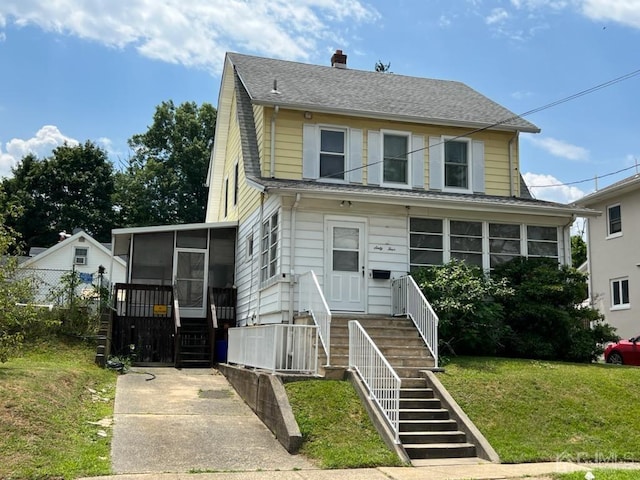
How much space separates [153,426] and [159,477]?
2.50 metres

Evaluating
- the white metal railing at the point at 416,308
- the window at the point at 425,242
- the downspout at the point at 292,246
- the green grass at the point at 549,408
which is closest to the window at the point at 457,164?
the window at the point at 425,242

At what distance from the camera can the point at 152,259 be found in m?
19.6

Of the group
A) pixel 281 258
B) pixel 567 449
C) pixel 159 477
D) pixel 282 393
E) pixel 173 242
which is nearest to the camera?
pixel 159 477

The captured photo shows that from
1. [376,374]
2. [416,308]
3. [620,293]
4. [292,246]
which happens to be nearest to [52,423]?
[376,374]

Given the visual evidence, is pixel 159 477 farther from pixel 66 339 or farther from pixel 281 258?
pixel 66 339

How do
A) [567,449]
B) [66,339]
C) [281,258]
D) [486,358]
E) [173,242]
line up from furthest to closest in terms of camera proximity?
[173,242], [66,339], [281,258], [486,358], [567,449]

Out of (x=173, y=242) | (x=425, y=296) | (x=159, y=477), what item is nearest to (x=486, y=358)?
(x=425, y=296)

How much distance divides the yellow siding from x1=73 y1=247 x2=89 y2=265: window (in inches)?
933

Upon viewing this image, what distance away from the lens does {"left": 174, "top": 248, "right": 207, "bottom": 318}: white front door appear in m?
19.2

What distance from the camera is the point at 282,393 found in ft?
31.7

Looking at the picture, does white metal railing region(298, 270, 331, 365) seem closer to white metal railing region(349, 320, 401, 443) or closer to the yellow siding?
white metal railing region(349, 320, 401, 443)

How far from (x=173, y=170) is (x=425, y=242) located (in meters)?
33.8

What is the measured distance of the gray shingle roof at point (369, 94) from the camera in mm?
Result: 16609

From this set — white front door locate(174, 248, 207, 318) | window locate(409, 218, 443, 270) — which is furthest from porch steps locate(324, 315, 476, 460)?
white front door locate(174, 248, 207, 318)
